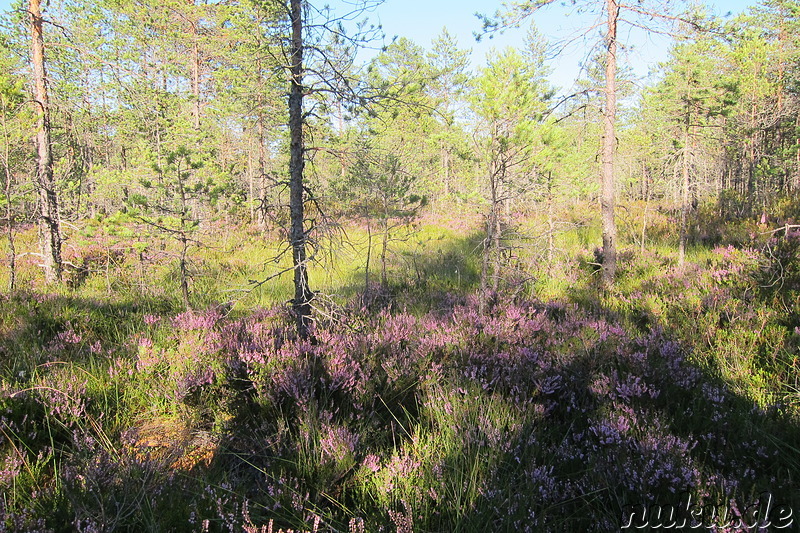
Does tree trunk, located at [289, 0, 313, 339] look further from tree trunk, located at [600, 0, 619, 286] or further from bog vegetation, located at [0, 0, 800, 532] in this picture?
tree trunk, located at [600, 0, 619, 286]

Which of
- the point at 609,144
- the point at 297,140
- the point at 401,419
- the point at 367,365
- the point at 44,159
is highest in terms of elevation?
the point at 609,144

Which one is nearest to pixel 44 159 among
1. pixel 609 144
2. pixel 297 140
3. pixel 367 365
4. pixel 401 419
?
pixel 297 140

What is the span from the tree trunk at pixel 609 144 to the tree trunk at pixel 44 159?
11290 millimetres

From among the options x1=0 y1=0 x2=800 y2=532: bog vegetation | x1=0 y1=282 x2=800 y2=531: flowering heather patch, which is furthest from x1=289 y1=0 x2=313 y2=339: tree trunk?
x1=0 y1=282 x2=800 y2=531: flowering heather patch

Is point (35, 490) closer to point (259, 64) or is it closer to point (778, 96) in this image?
point (259, 64)

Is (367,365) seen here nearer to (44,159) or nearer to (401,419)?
(401,419)

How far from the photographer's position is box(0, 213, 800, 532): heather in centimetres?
194

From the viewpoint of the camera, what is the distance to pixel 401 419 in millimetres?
2990

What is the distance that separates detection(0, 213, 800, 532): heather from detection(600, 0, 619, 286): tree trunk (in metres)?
2.44

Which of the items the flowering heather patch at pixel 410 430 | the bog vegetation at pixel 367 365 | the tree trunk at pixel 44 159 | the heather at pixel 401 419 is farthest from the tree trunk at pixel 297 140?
the tree trunk at pixel 44 159

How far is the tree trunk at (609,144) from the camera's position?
7539 mm

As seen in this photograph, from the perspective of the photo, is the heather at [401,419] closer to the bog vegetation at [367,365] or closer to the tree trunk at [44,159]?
the bog vegetation at [367,365]

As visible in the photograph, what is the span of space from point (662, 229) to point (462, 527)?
14.9 m

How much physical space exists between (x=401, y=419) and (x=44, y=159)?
988 centimetres
